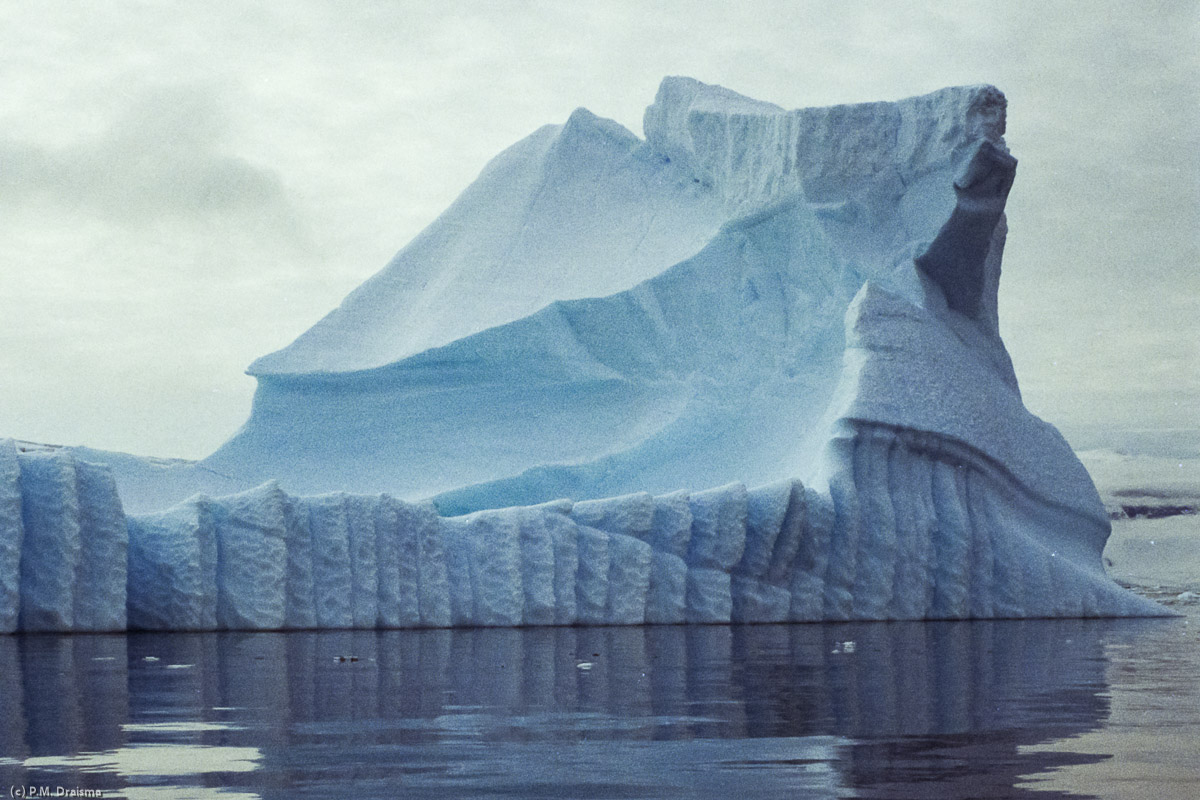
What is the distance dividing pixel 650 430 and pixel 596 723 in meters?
12.5

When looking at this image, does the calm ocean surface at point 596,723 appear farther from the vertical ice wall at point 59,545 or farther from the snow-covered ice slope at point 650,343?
the snow-covered ice slope at point 650,343

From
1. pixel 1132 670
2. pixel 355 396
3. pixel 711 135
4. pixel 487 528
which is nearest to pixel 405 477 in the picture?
pixel 355 396

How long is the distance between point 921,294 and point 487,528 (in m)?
7.01

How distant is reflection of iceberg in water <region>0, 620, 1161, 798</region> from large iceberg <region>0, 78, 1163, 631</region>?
2473mm

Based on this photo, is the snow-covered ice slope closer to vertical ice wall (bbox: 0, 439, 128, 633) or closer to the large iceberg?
the large iceberg

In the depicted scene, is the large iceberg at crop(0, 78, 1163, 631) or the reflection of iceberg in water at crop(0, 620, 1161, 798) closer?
the reflection of iceberg in water at crop(0, 620, 1161, 798)

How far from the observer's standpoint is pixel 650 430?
16.8 metres

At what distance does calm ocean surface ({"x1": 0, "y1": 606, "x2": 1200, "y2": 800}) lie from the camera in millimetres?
3080

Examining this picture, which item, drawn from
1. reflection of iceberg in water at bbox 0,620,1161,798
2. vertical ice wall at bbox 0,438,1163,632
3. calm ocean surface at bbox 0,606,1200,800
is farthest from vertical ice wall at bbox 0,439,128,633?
calm ocean surface at bbox 0,606,1200,800

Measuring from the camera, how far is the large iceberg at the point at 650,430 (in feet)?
36.2

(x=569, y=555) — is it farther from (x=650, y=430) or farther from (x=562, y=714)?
(x=562, y=714)

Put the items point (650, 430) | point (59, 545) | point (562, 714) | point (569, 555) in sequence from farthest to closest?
1. point (650, 430)
2. point (569, 555)
3. point (59, 545)
4. point (562, 714)

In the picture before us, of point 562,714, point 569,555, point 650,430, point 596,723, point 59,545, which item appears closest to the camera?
point 596,723

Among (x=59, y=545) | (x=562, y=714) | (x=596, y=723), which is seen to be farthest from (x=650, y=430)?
(x=596, y=723)
